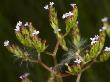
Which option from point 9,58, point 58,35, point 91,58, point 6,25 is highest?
point 6,25

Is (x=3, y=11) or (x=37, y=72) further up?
(x=3, y=11)

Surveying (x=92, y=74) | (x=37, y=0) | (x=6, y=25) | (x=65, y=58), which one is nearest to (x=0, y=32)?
(x=6, y=25)

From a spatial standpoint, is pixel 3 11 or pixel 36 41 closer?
pixel 36 41

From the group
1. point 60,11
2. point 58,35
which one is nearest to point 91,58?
point 58,35

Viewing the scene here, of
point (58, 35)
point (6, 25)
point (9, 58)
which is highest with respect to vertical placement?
point (6, 25)

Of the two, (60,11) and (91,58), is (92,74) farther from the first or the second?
(91,58)

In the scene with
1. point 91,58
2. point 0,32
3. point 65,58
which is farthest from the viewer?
point 0,32

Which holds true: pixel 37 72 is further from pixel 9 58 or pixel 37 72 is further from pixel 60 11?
pixel 60 11

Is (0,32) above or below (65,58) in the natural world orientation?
above

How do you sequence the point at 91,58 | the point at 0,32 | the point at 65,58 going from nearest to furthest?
the point at 91,58 → the point at 65,58 → the point at 0,32
